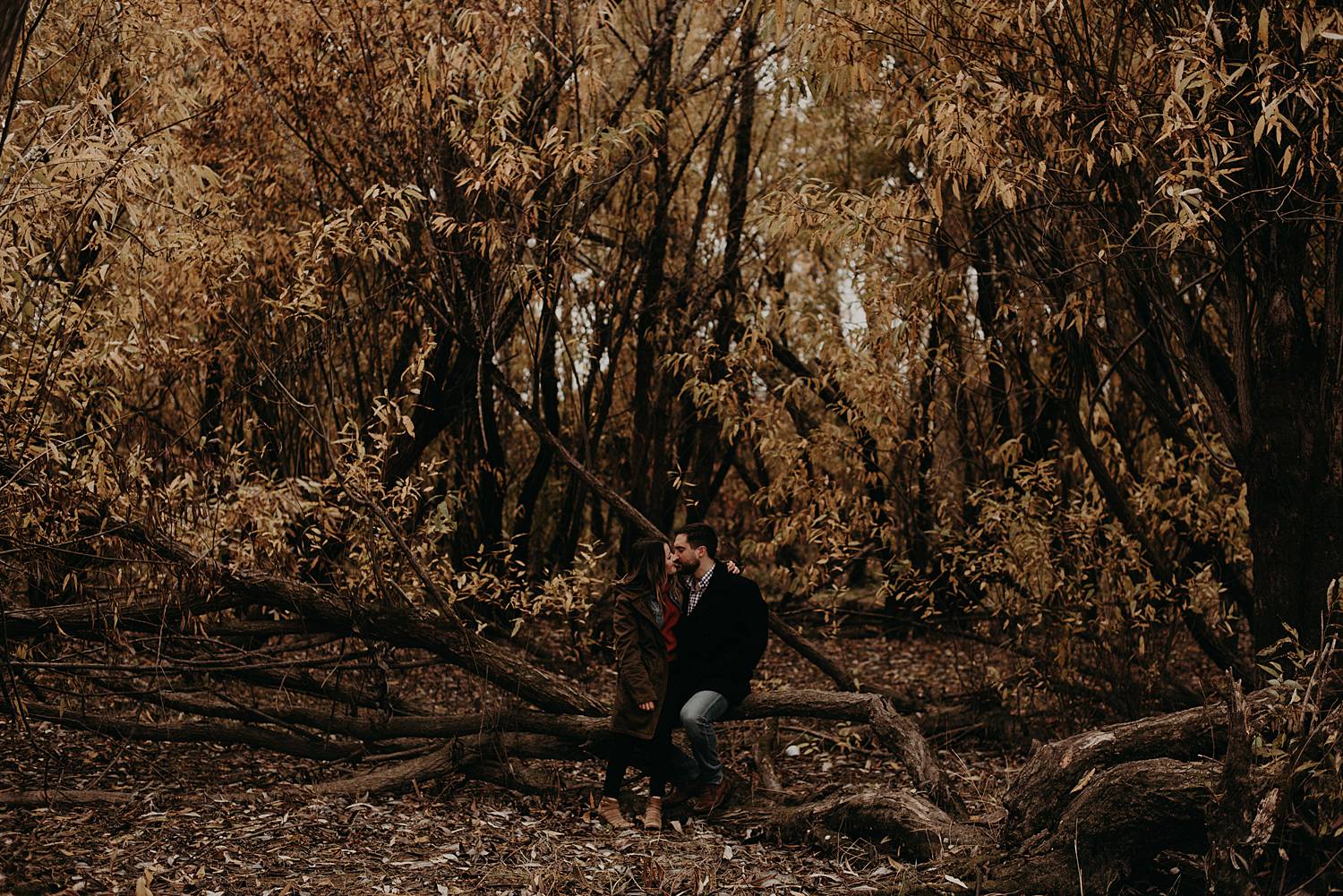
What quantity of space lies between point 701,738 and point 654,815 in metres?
0.41

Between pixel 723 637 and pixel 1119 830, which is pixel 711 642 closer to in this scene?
pixel 723 637

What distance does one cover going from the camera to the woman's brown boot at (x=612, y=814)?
554 cm

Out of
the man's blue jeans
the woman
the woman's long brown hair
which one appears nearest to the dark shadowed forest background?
the man's blue jeans

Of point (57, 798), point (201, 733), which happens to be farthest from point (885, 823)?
point (57, 798)

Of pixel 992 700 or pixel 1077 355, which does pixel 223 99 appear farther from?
pixel 992 700

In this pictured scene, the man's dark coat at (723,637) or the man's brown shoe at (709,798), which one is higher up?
the man's dark coat at (723,637)

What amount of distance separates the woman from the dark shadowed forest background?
0.36 meters

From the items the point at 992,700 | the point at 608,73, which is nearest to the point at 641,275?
the point at 608,73

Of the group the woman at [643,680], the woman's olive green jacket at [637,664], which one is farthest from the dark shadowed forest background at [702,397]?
the woman's olive green jacket at [637,664]

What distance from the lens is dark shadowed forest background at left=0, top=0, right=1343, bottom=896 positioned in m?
4.95

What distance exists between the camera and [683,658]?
18.8ft

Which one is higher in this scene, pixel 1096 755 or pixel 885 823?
pixel 1096 755

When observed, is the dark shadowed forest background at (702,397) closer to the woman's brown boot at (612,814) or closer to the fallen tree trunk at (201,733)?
the fallen tree trunk at (201,733)

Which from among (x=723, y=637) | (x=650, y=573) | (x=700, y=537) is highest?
(x=700, y=537)
